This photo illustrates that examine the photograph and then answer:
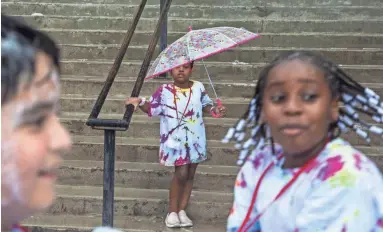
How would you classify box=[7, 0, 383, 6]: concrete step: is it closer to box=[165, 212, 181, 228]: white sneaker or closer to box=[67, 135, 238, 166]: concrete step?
box=[67, 135, 238, 166]: concrete step

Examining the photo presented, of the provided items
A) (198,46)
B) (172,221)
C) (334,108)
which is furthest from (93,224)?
(334,108)

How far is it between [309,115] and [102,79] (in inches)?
196

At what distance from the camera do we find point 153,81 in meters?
6.46

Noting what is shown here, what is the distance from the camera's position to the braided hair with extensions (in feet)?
6.42

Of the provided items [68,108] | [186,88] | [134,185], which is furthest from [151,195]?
[68,108]

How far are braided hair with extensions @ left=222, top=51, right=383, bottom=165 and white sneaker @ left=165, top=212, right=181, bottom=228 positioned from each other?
2.72 meters

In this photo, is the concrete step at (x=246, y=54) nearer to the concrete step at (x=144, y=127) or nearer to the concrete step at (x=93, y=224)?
the concrete step at (x=144, y=127)

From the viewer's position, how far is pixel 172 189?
4844mm

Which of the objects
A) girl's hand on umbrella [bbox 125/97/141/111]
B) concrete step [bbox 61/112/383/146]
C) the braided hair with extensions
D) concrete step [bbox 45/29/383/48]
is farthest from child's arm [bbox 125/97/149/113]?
concrete step [bbox 45/29/383/48]

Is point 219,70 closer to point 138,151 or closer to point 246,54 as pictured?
point 246,54

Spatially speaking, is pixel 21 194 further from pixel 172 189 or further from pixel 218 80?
pixel 218 80

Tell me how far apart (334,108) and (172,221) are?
3.05m

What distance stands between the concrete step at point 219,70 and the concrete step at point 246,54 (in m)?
0.12

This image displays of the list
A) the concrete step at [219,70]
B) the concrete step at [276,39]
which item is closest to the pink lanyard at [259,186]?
the concrete step at [219,70]
